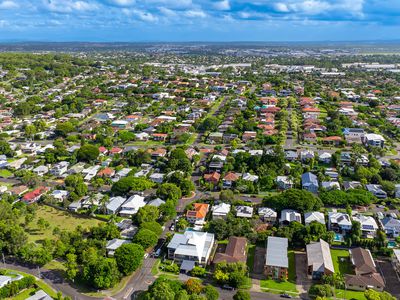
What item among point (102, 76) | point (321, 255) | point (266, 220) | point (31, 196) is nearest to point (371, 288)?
point (321, 255)

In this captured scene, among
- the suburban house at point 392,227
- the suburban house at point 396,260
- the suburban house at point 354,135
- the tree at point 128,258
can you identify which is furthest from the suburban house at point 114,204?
the suburban house at point 354,135

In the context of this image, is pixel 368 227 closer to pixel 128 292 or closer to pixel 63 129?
pixel 128 292

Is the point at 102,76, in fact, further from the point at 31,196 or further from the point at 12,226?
the point at 12,226

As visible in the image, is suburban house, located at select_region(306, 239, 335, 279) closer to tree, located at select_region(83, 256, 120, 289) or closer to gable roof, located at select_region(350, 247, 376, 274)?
gable roof, located at select_region(350, 247, 376, 274)

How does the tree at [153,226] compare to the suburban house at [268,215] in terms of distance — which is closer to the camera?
the tree at [153,226]

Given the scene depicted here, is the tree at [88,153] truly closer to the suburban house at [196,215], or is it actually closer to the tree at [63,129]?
the tree at [63,129]

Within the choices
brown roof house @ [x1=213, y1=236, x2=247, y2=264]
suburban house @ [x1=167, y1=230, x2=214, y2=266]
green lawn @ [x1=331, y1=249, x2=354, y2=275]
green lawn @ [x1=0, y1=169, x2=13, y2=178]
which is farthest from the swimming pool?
green lawn @ [x1=0, y1=169, x2=13, y2=178]
